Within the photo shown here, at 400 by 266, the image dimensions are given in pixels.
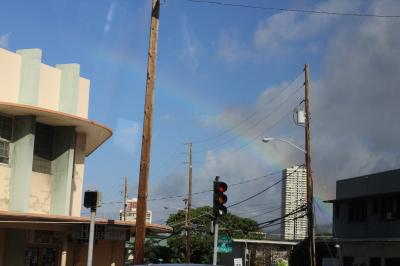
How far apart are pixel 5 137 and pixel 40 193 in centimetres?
234

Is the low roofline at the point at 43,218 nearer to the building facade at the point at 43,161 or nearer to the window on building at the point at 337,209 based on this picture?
the building facade at the point at 43,161

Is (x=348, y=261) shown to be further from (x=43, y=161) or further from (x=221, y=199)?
(x=221, y=199)

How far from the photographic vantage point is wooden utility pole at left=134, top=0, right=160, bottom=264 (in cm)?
1549

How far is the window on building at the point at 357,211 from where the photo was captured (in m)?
37.7

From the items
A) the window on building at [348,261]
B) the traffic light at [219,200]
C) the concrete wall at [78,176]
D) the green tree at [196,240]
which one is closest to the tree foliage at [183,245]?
the green tree at [196,240]

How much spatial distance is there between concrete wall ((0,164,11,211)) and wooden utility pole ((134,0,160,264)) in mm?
5998

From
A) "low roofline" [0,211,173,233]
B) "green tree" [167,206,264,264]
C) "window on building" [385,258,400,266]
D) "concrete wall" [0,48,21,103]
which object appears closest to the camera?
"low roofline" [0,211,173,233]

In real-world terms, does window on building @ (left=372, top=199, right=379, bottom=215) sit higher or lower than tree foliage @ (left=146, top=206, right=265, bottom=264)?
higher

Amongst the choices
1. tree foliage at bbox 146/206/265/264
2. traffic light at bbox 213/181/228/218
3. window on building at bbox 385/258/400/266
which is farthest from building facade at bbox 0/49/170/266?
tree foliage at bbox 146/206/265/264

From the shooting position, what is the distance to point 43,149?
21.3m

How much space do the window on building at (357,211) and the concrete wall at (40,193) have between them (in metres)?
22.7

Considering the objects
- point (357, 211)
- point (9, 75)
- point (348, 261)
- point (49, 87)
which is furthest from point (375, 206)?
point (9, 75)

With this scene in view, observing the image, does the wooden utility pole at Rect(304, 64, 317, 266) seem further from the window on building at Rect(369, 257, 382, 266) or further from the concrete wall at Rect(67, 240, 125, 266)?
the concrete wall at Rect(67, 240, 125, 266)

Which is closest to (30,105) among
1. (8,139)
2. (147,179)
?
(8,139)
